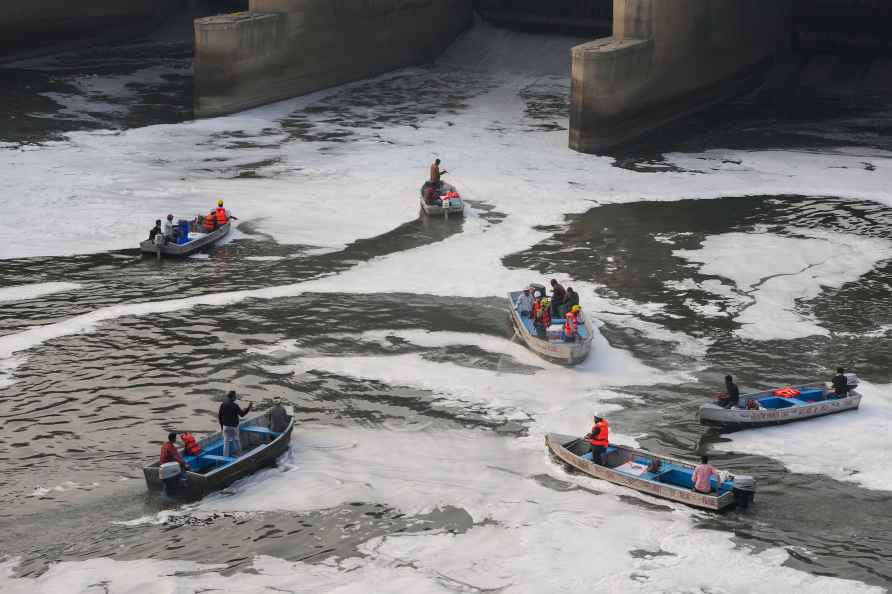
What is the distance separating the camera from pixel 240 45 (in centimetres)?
5288

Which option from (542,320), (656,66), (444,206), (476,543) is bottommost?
(476,543)

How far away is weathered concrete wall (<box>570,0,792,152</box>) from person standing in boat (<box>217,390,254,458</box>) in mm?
28744

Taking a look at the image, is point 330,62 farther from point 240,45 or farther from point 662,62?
point 662,62

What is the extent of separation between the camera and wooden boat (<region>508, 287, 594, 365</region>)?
1102 inches

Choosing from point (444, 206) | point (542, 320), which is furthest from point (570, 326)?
point (444, 206)

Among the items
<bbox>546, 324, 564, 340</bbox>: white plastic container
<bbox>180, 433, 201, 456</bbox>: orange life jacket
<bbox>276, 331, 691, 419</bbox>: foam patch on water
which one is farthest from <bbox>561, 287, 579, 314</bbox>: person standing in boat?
<bbox>180, 433, 201, 456</bbox>: orange life jacket

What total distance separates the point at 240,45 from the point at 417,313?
84.9 feet

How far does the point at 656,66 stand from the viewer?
167ft

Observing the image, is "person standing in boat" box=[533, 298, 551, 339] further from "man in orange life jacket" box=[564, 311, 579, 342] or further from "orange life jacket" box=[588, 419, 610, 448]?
"orange life jacket" box=[588, 419, 610, 448]

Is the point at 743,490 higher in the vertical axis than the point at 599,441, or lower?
lower

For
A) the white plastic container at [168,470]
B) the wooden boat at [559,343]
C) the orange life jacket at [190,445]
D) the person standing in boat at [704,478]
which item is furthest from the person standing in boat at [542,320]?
the white plastic container at [168,470]

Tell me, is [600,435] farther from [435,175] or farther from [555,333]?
[435,175]

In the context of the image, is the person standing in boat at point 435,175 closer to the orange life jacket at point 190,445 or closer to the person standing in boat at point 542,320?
the person standing in boat at point 542,320

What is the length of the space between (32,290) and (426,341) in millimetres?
11546
